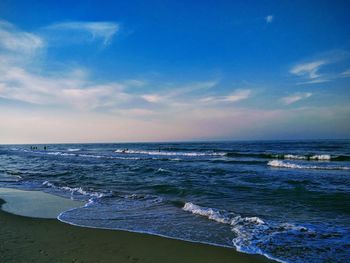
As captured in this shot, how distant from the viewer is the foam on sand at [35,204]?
28.5 ft

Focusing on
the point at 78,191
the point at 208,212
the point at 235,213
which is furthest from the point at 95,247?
the point at 78,191

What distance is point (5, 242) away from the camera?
19.3 ft

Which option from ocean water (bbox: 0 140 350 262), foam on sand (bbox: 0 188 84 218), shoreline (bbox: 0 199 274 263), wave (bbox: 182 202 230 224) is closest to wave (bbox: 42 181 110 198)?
ocean water (bbox: 0 140 350 262)

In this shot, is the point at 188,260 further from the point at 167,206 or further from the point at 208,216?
the point at 167,206

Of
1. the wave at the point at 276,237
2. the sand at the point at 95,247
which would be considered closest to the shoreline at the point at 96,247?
the sand at the point at 95,247

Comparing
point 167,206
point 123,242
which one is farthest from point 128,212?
point 123,242

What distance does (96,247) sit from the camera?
Answer: 5.70 m

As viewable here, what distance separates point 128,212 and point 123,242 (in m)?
2.68

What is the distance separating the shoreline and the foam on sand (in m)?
1.57

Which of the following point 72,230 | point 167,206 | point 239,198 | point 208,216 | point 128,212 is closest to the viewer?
point 72,230

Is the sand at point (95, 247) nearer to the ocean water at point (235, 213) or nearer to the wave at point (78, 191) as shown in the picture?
the ocean water at point (235, 213)

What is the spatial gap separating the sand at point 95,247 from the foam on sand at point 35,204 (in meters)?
1.57

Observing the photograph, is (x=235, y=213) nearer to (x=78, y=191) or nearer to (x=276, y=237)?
(x=276, y=237)

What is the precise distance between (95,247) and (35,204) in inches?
209
